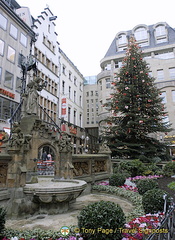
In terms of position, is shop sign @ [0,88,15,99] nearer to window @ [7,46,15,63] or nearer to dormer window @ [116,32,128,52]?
window @ [7,46,15,63]

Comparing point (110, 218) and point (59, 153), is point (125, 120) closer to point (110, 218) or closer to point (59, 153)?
point (59, 153)

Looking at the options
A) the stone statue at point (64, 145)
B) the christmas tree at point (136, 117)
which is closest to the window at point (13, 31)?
the christmas tree at point (136, 117)

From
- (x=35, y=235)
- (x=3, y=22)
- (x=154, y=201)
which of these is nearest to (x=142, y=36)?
(x=3, y=22)

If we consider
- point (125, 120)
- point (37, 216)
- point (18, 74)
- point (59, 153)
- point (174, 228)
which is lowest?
point (37, 216)

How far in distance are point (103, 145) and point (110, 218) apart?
1093 cm

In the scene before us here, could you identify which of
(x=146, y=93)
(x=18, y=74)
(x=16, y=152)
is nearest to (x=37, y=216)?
(x=16, y=152)

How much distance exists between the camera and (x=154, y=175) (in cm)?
1489

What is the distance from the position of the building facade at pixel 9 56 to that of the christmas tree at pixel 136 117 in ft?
36.0

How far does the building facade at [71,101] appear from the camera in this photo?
1363 inches

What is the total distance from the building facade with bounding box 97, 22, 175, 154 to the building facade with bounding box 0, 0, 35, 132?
15.8m

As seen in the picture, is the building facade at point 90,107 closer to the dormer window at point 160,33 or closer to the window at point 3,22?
the dormer window at point 160,33

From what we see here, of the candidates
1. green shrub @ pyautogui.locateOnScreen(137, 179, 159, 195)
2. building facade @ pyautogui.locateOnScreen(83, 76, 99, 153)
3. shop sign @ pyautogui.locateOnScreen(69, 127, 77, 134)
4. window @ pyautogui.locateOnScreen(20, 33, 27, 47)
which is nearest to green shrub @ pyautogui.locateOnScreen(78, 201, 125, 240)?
green shrub @ pyautogui.locateOnScreen(137, 179, 159, 195)

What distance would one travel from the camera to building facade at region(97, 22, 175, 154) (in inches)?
1342

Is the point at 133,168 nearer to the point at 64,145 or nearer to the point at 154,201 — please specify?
the point at 64,145
